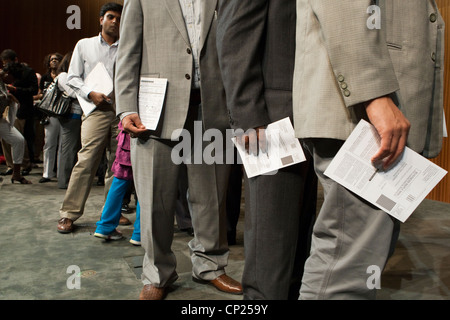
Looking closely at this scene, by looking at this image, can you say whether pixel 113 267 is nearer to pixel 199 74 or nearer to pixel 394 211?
pixel 199 74

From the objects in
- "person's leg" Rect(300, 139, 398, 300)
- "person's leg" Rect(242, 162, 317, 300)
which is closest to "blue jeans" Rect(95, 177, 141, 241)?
"person's leg" Rect(242, 162, 317, 300)

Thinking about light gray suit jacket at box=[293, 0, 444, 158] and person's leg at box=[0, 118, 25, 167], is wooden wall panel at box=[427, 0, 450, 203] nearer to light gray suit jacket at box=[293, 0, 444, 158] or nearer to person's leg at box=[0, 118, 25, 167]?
light gray suit jacket at box=[293, 0, 444, 158]

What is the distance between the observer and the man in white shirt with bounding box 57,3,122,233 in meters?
2.69

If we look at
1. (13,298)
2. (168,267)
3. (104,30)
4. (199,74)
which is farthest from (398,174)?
(104,30)

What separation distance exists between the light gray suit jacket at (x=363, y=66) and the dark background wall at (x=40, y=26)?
701cm

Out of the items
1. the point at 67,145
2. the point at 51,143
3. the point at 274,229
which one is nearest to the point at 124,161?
the point at 274,229

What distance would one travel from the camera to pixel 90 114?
2.71 metres

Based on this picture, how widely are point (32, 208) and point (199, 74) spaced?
7.57ft

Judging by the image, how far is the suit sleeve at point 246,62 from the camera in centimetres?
120

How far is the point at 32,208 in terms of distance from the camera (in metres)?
3.33

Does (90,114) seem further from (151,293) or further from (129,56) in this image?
(151,293)

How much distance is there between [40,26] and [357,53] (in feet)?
24.9

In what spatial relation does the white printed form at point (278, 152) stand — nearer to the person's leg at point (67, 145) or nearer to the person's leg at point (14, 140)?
the person's leg at point (67, 145)

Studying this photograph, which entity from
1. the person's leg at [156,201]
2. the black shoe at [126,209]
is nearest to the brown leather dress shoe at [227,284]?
the person's leg at [156,201]
